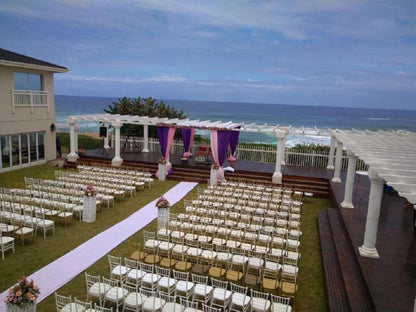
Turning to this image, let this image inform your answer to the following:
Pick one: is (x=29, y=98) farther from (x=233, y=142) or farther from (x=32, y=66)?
(x=233, y=142)

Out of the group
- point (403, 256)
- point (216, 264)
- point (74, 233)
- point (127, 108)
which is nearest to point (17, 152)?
point (74, 233)

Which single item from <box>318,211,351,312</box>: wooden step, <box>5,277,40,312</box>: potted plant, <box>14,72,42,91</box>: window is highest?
<box>14,72,42,91</box>: window

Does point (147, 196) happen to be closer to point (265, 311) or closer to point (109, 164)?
point (109, 164)

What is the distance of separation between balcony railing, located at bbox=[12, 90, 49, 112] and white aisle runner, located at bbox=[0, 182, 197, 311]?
12.6 meters

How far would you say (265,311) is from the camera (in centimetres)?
755

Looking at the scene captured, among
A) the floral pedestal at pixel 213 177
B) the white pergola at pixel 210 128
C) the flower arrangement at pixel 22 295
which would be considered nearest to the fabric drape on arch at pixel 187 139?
the white pergola at pixel 210 128

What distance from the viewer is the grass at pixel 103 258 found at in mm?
8805

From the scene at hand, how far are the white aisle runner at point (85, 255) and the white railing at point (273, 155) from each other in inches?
485

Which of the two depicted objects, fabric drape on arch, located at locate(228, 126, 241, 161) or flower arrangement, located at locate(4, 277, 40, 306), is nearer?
flower arrangement, located at locate(4, 277, 40, 306)

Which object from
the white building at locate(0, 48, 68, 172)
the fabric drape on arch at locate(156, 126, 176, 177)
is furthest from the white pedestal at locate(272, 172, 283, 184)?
the white building at locate(0, 48, 68, 172)

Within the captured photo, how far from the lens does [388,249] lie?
10.6 metres

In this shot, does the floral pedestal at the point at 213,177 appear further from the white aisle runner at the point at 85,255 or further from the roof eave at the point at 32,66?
the roof eave at the point at 32,66

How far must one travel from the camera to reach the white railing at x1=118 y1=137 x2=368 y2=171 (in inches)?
971

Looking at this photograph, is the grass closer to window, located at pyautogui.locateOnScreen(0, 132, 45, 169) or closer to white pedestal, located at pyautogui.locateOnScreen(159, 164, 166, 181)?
white pedestal, located at pyautogui.locateOnScreen(159, 164, 166, 181)
